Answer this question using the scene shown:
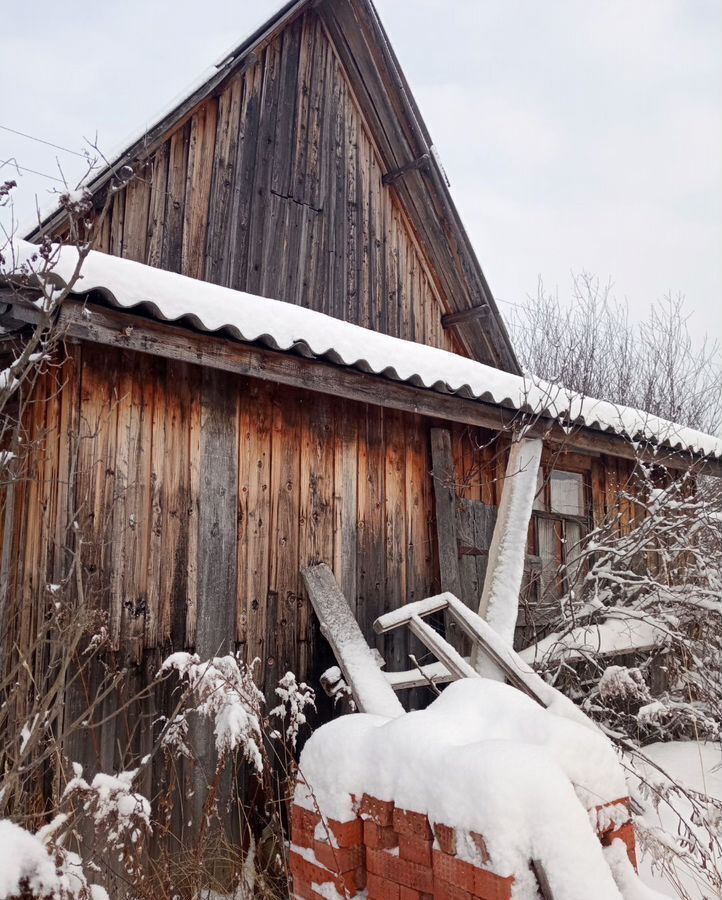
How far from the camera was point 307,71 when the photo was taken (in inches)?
263

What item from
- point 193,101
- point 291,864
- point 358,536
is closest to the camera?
point 291,864

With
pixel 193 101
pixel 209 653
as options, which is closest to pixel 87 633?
pixel 209 653

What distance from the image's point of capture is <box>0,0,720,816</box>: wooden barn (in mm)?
3658

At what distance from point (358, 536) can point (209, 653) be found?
129cm

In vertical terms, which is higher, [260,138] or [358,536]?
[260,138]

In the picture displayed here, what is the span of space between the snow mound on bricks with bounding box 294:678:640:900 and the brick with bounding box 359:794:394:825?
0.03 metres

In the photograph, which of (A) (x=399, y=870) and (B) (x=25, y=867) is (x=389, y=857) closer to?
(A) (x=399, y=870)

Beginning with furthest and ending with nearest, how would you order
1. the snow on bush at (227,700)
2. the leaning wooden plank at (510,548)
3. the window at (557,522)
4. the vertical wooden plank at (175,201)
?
the window at (557,522) → the vertical wooden plank at (175,201) → the leaning wooden plank at (510,548) → the snow on bush at (227,700)

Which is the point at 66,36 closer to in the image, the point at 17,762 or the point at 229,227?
the point at 229,227

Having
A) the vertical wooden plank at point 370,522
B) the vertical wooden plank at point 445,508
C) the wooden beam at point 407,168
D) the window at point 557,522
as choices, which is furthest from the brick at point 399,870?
the wooden beam at point 407,168

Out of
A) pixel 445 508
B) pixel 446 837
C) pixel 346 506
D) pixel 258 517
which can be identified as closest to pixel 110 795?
pixel 446 837

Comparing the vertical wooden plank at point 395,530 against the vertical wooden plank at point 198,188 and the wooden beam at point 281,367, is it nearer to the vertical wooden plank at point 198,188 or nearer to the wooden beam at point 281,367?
the wooden beam at point 281,367

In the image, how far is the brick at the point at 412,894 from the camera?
225 centimetres

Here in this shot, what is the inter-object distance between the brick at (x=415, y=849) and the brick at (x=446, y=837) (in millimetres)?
58
